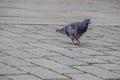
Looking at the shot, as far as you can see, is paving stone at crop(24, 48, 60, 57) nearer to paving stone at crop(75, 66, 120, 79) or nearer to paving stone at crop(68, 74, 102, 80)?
paving stone at crop(75, 66, 120, 79)

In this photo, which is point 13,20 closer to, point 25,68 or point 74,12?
point 74,12

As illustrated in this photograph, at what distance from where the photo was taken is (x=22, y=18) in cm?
996

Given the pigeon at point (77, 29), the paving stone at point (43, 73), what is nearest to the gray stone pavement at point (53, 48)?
the paving stone at point (43, 73)

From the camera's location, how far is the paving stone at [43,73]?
5246mm

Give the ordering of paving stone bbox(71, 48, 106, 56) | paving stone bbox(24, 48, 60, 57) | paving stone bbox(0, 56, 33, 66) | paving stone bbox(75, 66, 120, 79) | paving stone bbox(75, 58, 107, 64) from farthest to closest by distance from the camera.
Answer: paving stone bbox(71, 48, 106, 56), paving stone bbox(24, 48, 60, 57), paving stone bbox(75, 58, 107, 64), paving stone bbox(0, 56, 33, 66), paving stone bbox(75, 66, 120, 79)

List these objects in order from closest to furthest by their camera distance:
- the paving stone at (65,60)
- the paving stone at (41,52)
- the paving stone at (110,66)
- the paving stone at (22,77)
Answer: the paving stone at (22,77)
the paving stone at (110,66)
the paving stone at (65,60)
the paving stone at (41,52)

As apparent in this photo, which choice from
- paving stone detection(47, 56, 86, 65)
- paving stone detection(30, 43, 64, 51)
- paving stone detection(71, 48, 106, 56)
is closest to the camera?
paving stone detection(47, 56, 86, 65)

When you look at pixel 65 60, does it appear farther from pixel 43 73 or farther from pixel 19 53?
pixel 43 73

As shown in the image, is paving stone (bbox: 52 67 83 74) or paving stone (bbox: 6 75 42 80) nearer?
paving stone (bbox: 6 75 42 80)

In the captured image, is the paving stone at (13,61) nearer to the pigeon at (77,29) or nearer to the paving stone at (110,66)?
the paving stone at (110,66)

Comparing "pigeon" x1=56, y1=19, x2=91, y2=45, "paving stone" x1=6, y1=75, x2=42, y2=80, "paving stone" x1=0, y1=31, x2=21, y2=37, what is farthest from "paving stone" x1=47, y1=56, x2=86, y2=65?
"paving stone" x1=0, y1=31, x2=21, y2=37

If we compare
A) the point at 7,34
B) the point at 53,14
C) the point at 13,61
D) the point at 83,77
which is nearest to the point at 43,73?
the point at 83,77

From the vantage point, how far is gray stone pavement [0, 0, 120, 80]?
5.49m

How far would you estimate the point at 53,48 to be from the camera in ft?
22.9
